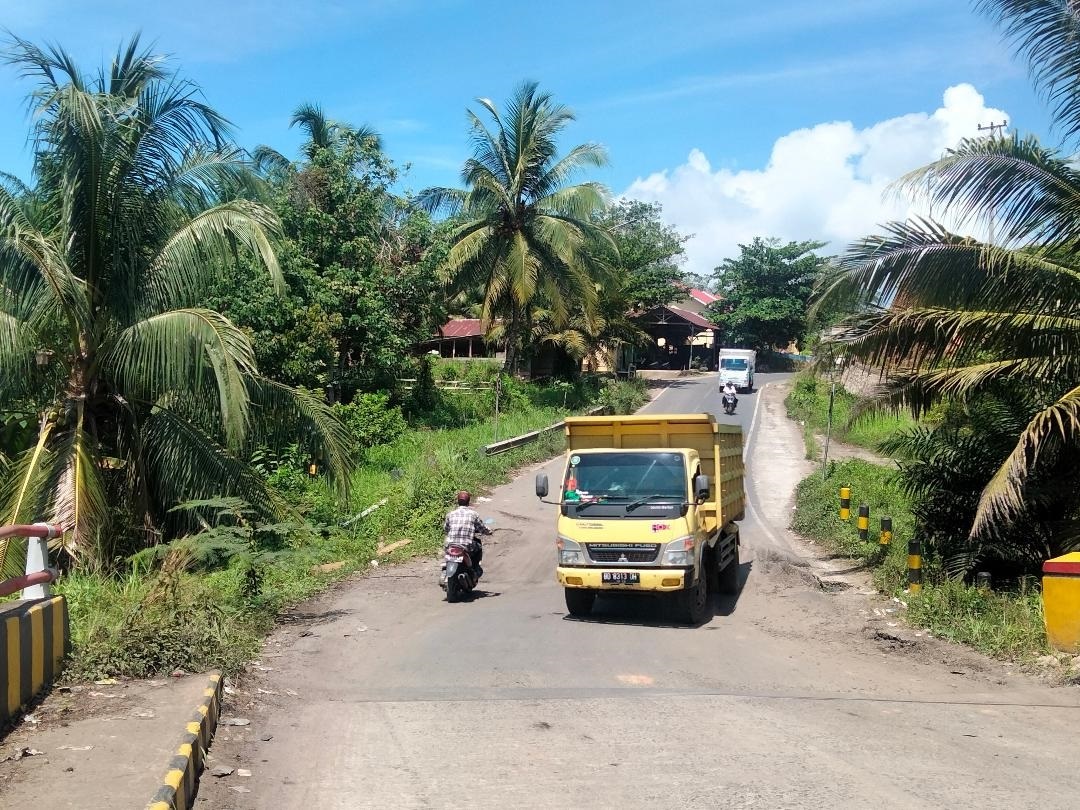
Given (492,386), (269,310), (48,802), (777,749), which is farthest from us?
(492,386)

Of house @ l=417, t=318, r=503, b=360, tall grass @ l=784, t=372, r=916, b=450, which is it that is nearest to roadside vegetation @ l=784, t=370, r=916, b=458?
tall grass @ l=784, t=372, r=916, b=450

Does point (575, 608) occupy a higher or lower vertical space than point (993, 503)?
lower

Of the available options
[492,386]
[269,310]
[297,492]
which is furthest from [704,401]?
[297,492]

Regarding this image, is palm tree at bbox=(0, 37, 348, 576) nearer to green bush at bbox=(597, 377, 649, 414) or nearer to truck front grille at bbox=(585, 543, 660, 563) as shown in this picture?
truck front grille at bbox=(585, 543, 660, 563)

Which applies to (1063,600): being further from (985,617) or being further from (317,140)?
(317,140)

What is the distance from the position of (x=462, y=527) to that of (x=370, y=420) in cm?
1448

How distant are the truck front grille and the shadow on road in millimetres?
515

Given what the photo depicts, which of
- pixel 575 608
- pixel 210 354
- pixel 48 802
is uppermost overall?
pixel 210 354

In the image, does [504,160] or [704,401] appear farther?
[704,401]

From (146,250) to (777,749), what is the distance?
11363mm

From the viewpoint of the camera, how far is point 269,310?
2564 centimetres

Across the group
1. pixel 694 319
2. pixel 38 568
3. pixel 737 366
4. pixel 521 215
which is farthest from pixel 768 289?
pixel 38 568

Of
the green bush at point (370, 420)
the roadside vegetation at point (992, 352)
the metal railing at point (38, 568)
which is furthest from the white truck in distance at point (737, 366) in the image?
the metal railing at point (38, 568)

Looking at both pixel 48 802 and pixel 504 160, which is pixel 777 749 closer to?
pixel 48 802
